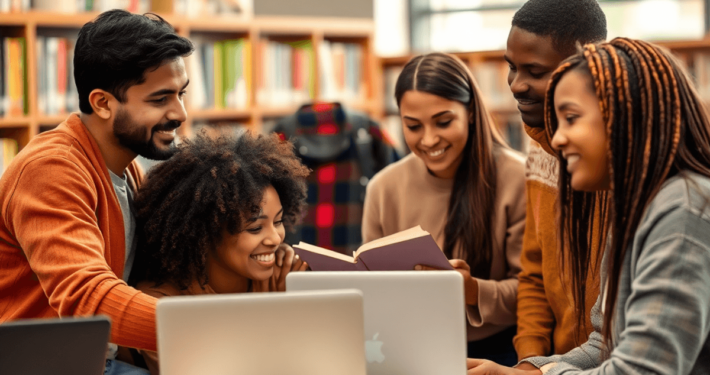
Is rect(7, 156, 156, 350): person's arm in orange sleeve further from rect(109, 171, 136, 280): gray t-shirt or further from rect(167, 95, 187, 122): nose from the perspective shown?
rect(167, 95, 187, 122): nose

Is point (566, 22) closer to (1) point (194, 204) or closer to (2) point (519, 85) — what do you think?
(2) point (519, 85)

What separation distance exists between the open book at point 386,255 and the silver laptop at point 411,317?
7.8 inches

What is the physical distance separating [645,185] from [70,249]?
4.03 ft

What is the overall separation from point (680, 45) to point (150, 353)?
3786 mm

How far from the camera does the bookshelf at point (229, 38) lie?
358 cm

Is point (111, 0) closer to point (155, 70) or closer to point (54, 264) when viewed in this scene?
point (155, 70)

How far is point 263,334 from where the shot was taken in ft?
4.55

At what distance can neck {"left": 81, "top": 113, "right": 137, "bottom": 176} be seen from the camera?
79.1 inches

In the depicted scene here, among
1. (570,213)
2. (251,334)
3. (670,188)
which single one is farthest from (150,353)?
(670,188)

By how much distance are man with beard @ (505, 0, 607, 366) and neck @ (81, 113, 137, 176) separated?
1.04m

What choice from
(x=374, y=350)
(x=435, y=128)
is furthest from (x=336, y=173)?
(x=374, y=350)

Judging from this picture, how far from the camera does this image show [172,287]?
2.05 m

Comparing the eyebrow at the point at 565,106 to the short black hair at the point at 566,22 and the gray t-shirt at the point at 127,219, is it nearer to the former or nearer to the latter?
the short black hair at the point at 566,22

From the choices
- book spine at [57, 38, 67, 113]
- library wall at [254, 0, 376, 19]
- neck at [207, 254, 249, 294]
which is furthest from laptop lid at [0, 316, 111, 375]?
library wall at [254, 0, 376, 19]
